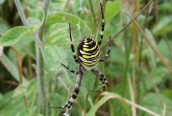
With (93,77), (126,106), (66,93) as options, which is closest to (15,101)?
(66,93)

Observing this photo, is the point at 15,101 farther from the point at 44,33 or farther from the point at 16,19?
the point at 16,19

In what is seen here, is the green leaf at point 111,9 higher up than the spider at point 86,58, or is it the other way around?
the green leaf at point 111,9

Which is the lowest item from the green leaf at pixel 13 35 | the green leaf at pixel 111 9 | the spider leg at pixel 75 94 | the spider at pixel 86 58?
the spider leg at pixel 75 94

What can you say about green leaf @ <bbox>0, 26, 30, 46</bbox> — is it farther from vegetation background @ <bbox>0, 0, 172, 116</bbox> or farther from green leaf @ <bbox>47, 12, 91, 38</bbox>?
green leaf @ <bbox>47, 12, 91, 38</bbox>

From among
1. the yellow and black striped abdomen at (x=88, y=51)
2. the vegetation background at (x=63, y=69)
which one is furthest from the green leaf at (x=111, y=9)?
the yellow and black striped abdomen at (x=88, y=51)

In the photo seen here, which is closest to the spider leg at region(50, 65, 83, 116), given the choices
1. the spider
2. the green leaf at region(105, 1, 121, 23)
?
the spider

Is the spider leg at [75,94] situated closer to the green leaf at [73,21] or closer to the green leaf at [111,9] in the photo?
the green leaf at [73,21]
